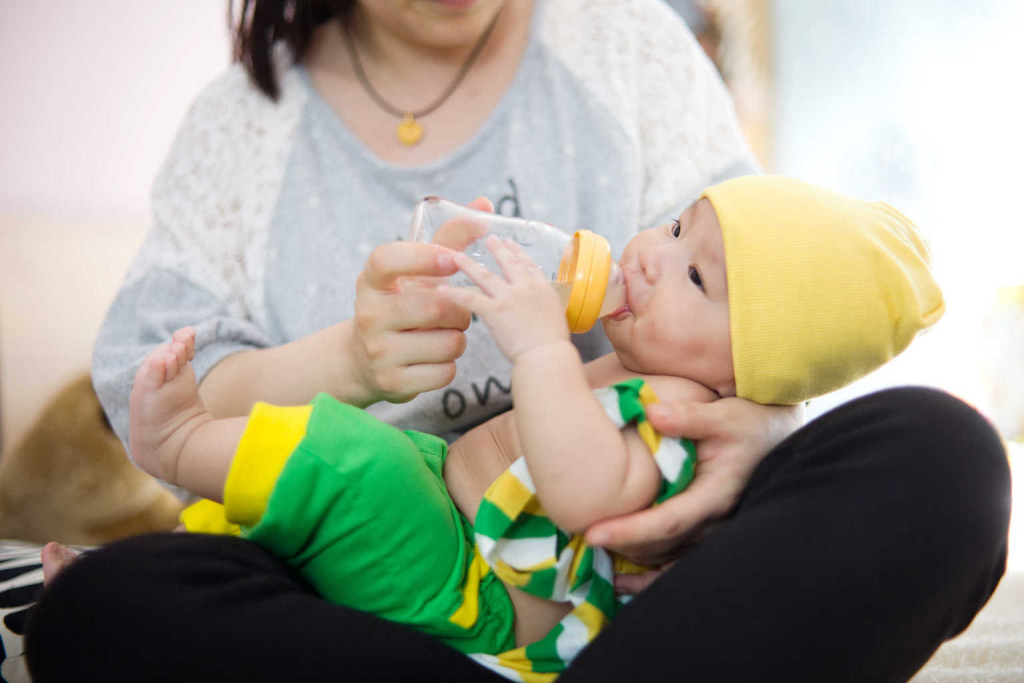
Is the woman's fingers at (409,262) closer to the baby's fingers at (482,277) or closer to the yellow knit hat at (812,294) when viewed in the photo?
the baby's fingers at (482,277)

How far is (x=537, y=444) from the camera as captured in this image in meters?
0.63

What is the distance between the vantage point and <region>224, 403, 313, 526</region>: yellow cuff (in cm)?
66

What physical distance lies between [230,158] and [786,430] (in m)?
0.89

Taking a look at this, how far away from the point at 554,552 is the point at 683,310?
0.28 metres

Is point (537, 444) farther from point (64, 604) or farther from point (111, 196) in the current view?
point (111, 196)

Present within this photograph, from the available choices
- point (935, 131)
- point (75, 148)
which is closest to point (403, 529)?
point (75, 148)

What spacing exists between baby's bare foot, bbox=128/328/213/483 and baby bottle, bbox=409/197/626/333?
30cm

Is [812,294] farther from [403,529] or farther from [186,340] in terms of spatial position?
[186,340]

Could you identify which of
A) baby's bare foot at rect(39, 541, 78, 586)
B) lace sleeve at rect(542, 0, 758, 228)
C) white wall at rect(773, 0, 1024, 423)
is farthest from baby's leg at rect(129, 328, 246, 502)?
white wall at rect(773, 0, 1024, 423)

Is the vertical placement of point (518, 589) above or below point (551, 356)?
below

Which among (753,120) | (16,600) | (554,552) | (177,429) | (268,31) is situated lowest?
(16,600)

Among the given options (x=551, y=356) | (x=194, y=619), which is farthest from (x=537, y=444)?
(x=194, y=619)

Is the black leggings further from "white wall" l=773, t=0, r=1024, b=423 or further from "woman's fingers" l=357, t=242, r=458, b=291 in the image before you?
"white wall" l=773, t=0, r=1024, b=423

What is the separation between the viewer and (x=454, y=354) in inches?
31.8
